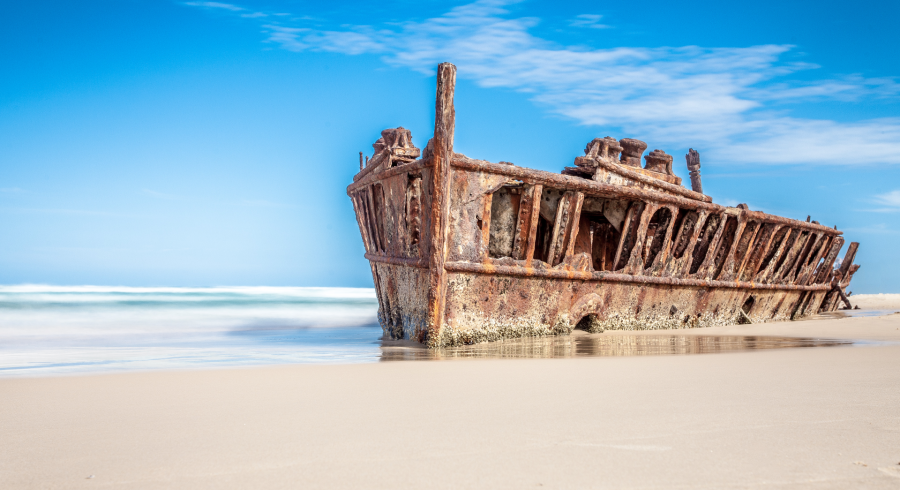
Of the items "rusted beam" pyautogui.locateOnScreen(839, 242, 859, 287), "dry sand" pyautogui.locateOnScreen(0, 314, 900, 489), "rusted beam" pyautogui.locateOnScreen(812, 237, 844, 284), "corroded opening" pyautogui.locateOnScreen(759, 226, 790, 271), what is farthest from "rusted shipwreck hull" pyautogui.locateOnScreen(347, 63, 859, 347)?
"rusted beam" pyautogui.locateOnScreen(839, 242, 859, 287)

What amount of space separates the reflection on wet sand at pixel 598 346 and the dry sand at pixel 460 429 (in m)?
1.27

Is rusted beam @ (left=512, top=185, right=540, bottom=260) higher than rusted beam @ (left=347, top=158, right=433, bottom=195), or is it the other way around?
rusted beam @ (left=347, top=158, right=433, bottom=195)

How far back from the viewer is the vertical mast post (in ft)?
19.5

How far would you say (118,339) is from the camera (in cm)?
964

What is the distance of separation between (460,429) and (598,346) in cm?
388

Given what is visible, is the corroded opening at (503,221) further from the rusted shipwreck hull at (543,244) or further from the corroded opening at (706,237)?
the corroded opening at (706,237)

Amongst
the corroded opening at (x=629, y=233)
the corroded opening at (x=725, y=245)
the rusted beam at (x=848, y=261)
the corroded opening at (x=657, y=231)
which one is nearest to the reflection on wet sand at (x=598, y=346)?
the corroded opening at (x=629, y=233)

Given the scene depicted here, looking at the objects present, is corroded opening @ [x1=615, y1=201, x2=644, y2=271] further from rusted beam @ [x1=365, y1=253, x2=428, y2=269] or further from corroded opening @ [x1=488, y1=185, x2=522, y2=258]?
rusted beam @ [x1=365, y1=253, x2=428, y2=269]

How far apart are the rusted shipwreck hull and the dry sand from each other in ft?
7.39

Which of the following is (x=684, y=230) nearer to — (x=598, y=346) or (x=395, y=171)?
(x=598, y=346)

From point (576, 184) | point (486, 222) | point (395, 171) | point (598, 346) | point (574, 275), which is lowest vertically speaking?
point (598, 346)

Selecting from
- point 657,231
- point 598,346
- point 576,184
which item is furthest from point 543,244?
point 598,346

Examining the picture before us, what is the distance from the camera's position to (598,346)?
5.99m

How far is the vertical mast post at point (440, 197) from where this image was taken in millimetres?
5945
